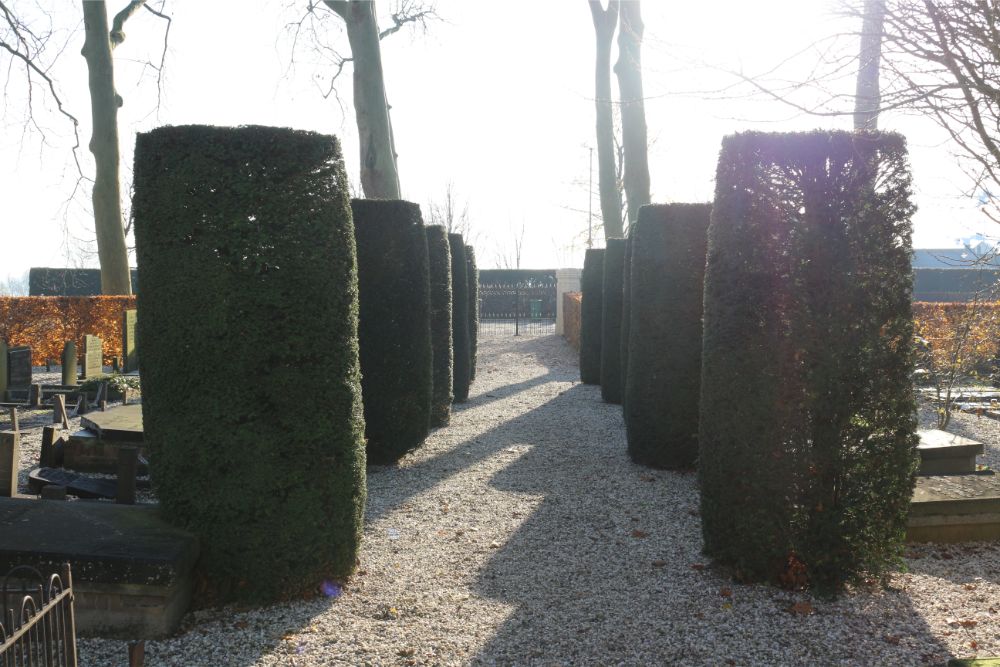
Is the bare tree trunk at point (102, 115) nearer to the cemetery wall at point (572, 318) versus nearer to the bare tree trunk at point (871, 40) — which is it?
the cemetery wall at point (572, 318)

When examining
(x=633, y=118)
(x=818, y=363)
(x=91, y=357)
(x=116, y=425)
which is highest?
(x=633, y=118)

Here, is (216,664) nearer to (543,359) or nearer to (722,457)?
(722,457)

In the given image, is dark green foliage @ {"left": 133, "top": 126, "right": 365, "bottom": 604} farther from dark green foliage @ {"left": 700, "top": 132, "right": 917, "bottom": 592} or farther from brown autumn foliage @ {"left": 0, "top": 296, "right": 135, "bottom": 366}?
brown autumn foliage @ {"left": 0, "top": 296, "right": 135, "bottom": 366}

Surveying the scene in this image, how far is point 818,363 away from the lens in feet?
14.5

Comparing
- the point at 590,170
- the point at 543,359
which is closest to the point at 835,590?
the point at 543,359

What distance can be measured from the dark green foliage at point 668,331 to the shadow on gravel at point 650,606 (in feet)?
3.19

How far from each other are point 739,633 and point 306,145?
372 centimetres

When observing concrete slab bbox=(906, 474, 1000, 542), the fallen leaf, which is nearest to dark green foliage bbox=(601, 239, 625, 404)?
concrete slab bbox=(906, 474, 1000, 542)

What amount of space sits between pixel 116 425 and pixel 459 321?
5.88 m

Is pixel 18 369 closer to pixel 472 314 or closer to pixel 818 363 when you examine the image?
pixel 472 314

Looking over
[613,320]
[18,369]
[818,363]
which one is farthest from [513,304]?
[818,363]

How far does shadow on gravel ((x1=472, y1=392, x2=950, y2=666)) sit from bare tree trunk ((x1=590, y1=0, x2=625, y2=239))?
13.3 m

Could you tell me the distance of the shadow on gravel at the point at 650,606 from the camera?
385cm

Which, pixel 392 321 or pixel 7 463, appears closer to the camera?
pixel 7 463
